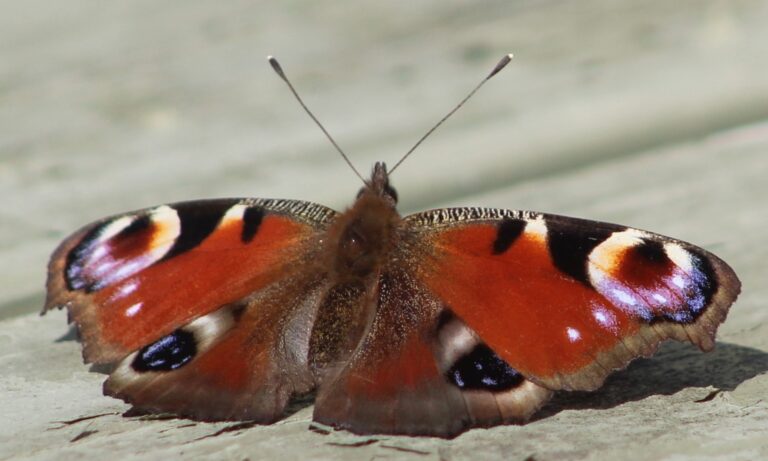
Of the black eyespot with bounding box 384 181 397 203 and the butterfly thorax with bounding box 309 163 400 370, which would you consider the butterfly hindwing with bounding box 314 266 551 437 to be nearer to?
the butterfly thorax with bounding box 309 163 400 370

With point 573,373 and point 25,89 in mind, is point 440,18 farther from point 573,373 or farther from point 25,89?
point 573,373

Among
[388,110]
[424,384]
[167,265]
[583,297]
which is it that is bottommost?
[424,384]

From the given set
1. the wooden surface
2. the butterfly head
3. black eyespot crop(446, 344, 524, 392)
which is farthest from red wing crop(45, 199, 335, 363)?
the wooden surface

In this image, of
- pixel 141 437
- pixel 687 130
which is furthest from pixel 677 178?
pixel 141 437

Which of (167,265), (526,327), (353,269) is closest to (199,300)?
(167,265)

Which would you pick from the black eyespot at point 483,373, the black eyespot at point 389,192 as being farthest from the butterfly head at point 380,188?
the black eyespot at point 483,373

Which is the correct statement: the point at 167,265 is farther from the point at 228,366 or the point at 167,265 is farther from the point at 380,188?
the point at 380,188

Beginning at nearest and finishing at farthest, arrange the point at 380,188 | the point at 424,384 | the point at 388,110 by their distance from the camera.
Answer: the point at 424,384
the point at 380,188
the point at 388,110
